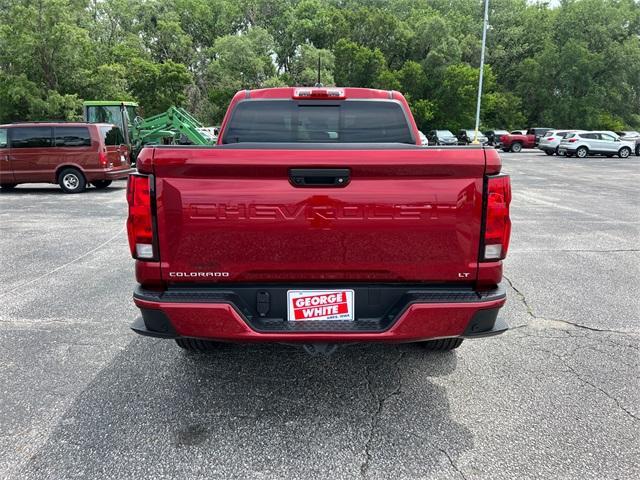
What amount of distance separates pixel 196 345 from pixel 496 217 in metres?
2.29

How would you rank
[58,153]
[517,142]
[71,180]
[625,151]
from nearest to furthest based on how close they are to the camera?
[58,153]
[71,180]
[625,151]
[517,142]

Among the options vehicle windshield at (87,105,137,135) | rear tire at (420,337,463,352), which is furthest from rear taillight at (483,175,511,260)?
vehicle windshield at (87,105,137,135)

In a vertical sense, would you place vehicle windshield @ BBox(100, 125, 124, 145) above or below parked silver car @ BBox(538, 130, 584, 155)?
above

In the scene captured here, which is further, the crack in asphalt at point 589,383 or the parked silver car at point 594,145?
the parked silver car at point 594,145

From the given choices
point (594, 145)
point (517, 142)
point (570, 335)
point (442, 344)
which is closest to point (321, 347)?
point (442, 344)

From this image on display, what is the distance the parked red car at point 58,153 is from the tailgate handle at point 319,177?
1253cm

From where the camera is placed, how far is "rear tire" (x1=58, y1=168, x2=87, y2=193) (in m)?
13.5

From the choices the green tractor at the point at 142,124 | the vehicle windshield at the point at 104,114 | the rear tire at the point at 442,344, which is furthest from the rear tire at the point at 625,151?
the rear tire at the point at 442,344

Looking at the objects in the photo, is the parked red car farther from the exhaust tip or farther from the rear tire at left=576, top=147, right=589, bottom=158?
the rear tire at left=576, top=147, right=589, bottom=158

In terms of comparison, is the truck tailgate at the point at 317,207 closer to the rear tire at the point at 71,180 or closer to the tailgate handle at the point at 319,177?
the tailgate handle at the point at 319,177

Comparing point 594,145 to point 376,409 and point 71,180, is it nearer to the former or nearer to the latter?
point 71,180

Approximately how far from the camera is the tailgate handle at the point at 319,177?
2.48 metres

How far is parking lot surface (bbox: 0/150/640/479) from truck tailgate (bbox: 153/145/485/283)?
105 centimetres

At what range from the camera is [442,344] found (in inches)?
140
